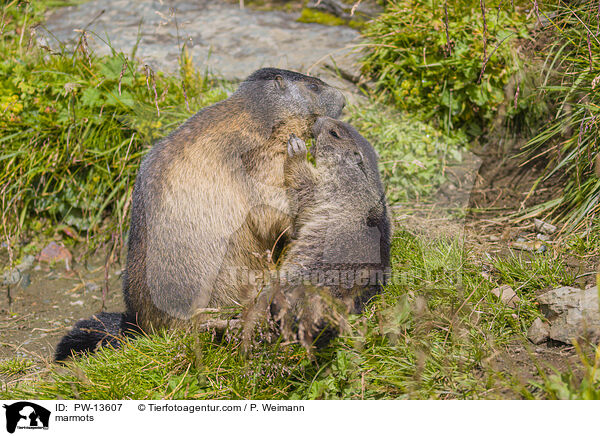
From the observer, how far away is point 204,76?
21.2 feet

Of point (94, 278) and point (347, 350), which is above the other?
point (347, 350)

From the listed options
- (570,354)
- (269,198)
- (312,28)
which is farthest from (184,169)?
(312,28)

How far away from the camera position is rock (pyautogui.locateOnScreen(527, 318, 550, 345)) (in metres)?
3.29

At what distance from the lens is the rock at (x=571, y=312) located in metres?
3.13

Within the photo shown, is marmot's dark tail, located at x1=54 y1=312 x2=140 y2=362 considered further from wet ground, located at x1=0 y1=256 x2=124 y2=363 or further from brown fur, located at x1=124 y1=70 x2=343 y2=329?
wet ground, located at x1=0 y1=256 x2=124 y2=363

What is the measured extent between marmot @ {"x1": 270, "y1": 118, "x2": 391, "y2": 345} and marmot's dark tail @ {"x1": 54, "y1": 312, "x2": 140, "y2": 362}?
148 centimetres

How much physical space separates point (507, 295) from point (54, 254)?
5.07 metres

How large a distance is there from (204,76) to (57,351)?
3.90m

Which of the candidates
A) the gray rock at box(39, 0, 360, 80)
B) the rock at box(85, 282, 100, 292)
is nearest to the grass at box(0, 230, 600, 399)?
the rock at box(85, 282, 100, 292)

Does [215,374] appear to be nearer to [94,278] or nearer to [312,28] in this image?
[94,278]

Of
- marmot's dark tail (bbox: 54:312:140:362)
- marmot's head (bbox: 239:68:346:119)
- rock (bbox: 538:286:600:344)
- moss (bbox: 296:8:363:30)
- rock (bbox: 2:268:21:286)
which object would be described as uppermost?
moss (bbox: 296:8:363:30)

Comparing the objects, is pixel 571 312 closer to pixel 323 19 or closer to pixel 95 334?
pixel 95 334

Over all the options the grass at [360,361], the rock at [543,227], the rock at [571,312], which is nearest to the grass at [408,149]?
the rock at [543,227]

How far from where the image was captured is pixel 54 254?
5953mm
